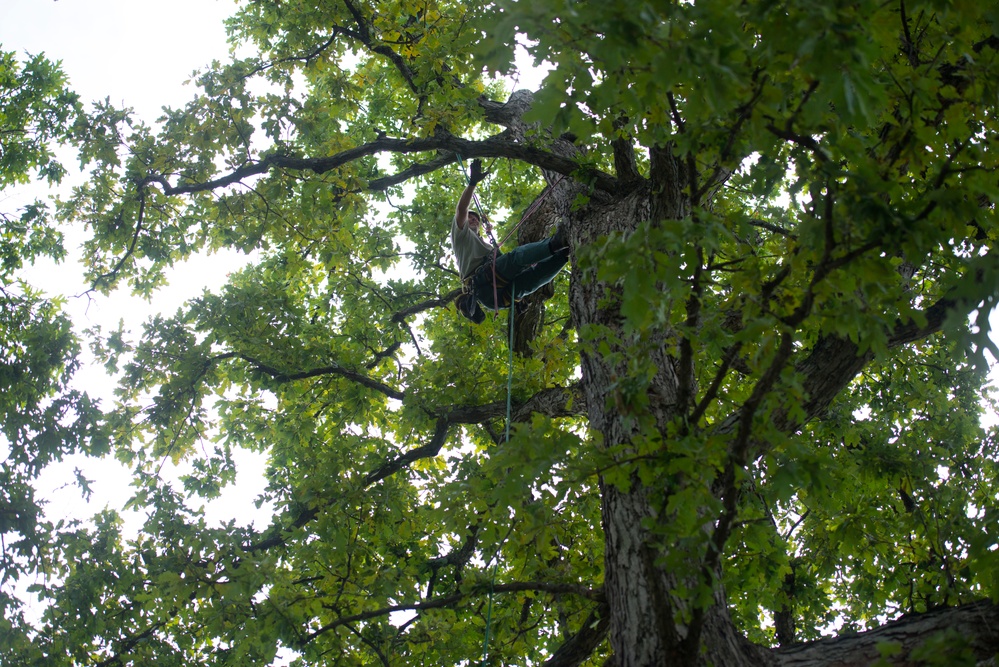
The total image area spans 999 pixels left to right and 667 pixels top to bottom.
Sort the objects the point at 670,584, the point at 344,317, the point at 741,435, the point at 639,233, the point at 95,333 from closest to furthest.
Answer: the point at 639,233, the point at 741,435, the point at 670,584, the point at 95,333, the point at 344,317

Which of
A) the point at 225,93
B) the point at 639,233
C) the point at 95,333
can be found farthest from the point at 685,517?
the point at 95,333

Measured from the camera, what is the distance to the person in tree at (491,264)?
5191mm

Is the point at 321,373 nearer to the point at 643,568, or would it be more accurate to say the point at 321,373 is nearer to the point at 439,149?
the point at 439,149

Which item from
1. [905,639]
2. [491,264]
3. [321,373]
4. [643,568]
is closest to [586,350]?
[643,568]

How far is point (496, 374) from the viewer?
575cm

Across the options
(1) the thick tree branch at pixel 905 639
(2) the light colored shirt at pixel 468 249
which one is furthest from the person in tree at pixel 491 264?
(1) the thick tree branch at pixel 905 639

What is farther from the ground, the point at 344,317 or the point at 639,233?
the point at 344,317

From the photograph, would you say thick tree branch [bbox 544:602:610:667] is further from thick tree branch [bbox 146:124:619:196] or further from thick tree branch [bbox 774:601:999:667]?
thick tree branch [bbox 146:124:619:196]

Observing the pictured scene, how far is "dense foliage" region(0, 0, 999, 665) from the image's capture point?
2232mm

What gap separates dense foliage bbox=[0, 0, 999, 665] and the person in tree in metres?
0.39

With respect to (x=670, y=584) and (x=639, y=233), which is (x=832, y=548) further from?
(x=639, y=233)

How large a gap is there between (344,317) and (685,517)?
6.11 meters

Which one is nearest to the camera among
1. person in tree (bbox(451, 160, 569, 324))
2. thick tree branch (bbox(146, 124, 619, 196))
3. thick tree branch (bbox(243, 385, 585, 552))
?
thick tree branch (bbox(146, 124, 619, 196))

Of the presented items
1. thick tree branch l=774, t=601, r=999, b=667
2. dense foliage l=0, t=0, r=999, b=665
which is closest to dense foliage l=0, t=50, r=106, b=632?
dense foliage l=0, t=0, r=999, b=665
